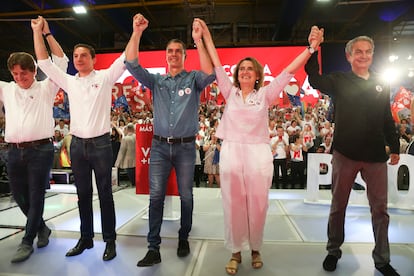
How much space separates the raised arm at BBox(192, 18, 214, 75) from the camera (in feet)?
7.91

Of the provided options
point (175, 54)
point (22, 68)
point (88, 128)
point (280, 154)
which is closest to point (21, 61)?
point (22, 68)

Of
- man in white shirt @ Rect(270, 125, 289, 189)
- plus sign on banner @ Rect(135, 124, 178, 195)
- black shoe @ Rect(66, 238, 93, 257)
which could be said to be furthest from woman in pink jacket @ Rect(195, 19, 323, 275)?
man in white shirt @ Rect(270, 125, 289, 189)

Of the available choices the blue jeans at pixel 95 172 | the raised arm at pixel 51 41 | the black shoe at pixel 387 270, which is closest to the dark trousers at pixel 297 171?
the black shoe at pixel 387 270

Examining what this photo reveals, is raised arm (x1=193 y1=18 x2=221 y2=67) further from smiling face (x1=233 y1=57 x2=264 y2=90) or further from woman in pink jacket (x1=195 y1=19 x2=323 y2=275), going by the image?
smiling face (x1=233 y1=57 x2=264 y2=90)

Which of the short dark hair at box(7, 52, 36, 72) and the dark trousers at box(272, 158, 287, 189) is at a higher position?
the short dark hair at box(7, 52, 36, 72)

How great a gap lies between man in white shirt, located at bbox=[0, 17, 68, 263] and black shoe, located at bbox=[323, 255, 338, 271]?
244cm

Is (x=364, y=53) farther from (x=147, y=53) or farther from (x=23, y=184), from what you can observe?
(x=147, y=53)

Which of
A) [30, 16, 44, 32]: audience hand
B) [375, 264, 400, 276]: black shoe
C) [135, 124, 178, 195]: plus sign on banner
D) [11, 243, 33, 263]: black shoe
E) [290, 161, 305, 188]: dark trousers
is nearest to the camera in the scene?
[375, 264, 400, 276]: black shoe

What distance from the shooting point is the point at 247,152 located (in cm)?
235

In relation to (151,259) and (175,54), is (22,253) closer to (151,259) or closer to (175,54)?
(151,259)

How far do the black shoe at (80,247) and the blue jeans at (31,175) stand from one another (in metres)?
0.41

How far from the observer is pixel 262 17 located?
42.8 ft

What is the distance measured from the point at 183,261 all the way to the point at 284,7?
942 cm

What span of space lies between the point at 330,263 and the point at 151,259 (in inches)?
55.1
